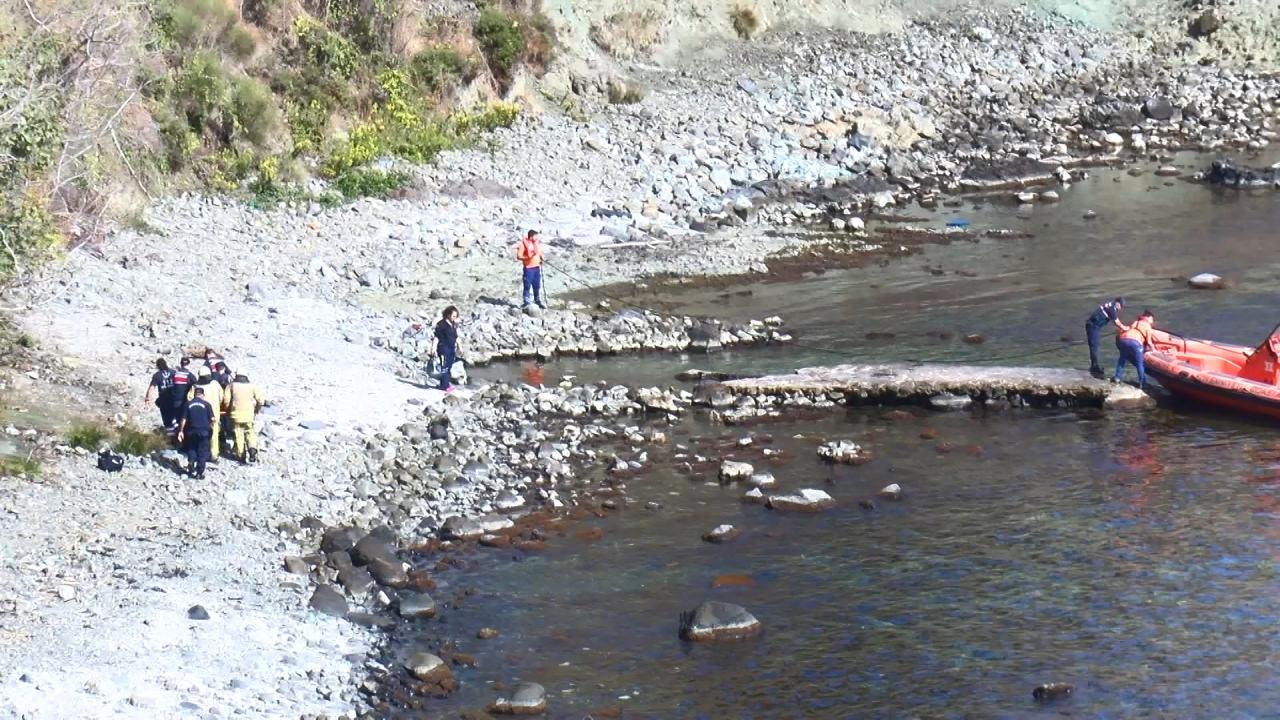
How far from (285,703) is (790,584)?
6545mm

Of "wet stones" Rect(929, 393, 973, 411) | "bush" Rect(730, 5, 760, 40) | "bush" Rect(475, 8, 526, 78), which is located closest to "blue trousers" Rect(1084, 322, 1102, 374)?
"wet stones" Rect(929, 393, 973, 411)

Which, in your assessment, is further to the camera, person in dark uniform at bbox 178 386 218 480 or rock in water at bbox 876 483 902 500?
rock in water at bbox 876 483 902 500

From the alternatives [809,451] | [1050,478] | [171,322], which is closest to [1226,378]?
[1050,478]

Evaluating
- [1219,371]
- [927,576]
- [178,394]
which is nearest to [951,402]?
[1219,371]

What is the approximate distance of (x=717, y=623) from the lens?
60.5 feet

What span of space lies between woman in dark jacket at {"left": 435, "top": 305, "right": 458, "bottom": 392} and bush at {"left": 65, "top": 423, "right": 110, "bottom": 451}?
612 cm

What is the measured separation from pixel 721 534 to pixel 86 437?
898 cm

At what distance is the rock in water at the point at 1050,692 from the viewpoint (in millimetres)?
16656

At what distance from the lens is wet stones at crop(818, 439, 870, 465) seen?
23984 millimetres

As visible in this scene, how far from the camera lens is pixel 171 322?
27969 millimetres

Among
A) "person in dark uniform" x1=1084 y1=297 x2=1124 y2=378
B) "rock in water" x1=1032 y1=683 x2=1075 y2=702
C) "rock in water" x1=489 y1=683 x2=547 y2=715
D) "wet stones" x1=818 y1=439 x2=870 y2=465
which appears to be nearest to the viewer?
"rock in water" x1=1032 y1=683 x2=1075 y2=702

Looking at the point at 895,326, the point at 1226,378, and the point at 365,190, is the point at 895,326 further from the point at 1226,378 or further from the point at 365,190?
the point at 365,190

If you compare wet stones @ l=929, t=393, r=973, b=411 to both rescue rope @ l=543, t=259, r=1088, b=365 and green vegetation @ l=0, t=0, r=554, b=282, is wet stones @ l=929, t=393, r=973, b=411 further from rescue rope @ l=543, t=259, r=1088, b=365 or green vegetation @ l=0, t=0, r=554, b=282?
green vegetation @ l=0, t=0, r=554, b=282

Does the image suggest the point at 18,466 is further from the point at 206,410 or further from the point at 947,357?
the point at 947,357
